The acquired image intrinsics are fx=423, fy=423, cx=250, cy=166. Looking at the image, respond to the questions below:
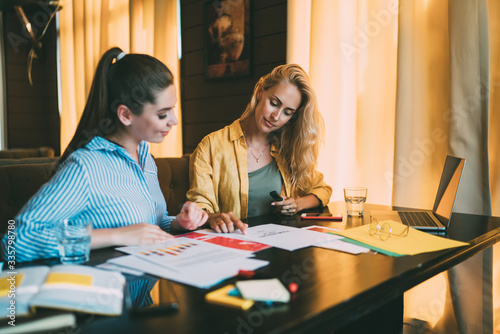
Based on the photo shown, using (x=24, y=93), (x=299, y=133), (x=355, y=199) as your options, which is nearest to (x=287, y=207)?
(x=355, y=199)

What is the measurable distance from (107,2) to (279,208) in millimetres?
3257

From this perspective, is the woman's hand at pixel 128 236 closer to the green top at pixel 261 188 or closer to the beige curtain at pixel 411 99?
the green top at pixel 261 188

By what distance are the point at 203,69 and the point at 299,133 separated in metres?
1.51

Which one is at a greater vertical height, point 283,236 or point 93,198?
point 93,198

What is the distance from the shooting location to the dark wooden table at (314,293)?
602 millimetres

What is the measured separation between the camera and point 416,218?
147cm

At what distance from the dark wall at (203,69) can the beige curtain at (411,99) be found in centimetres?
26

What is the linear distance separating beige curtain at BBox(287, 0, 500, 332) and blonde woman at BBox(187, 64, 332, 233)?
1.15 ft

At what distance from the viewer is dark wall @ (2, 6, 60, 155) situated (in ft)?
17.5

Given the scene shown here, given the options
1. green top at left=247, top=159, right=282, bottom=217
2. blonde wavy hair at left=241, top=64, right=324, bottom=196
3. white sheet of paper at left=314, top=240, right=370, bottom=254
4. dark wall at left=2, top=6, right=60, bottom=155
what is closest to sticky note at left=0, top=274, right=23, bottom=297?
white sheet of paper at left=314, top=240, right=370, bottom=254

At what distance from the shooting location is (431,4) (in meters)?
1.95

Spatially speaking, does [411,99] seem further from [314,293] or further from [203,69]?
[203,69]

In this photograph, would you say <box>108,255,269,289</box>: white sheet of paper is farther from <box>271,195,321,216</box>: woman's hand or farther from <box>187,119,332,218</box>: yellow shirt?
<box>187,119,332,218</box>: yellow shirt

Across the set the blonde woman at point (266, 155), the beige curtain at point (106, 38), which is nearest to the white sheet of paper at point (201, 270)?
the blonde woman at point (266, 155)
